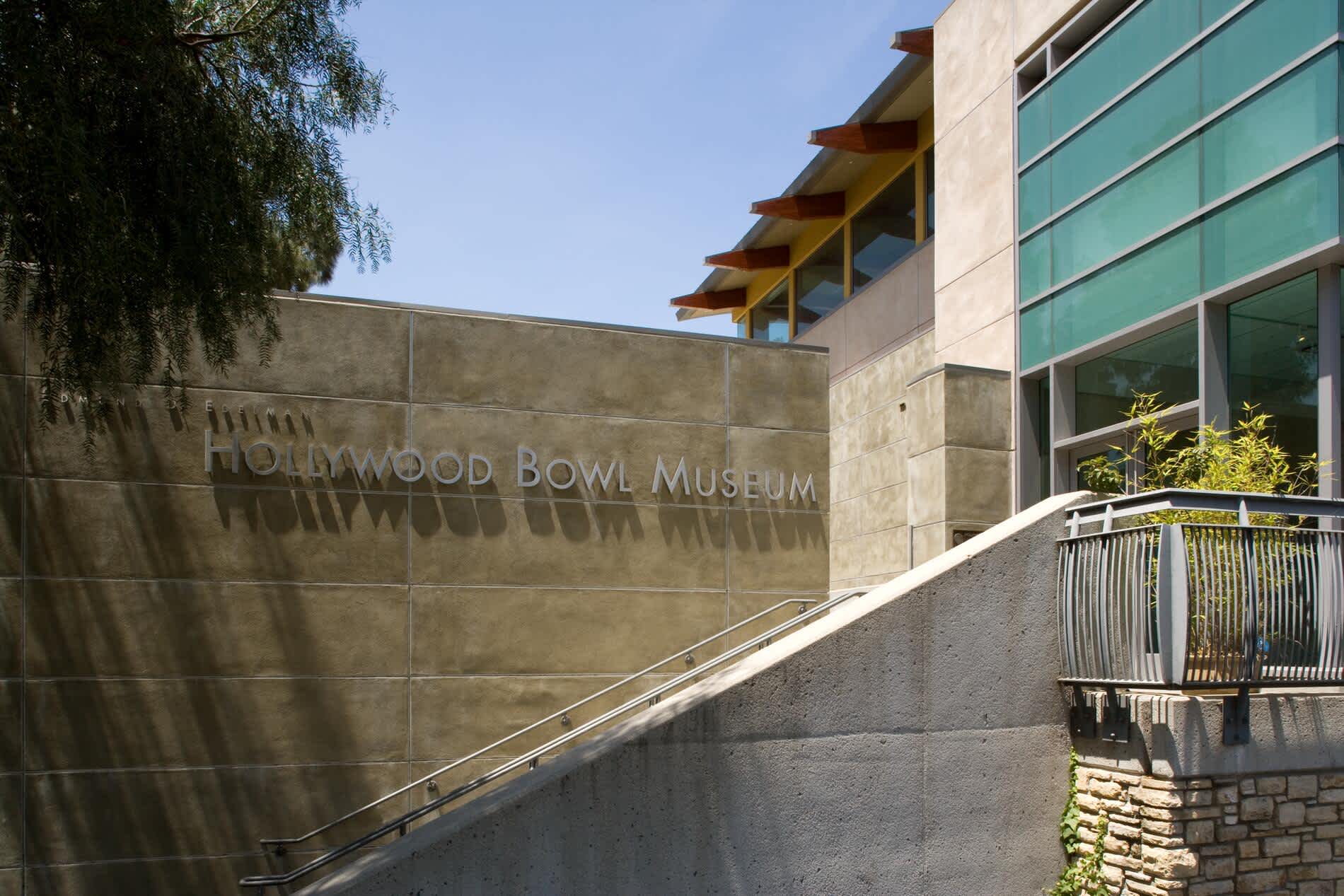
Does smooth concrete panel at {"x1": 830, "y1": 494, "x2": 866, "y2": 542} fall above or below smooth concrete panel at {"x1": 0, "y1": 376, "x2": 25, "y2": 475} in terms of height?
below

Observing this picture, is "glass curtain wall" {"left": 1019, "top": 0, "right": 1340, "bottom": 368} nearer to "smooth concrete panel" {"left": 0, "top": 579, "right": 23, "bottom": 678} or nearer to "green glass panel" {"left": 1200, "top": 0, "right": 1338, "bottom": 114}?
"green glass panel" {"left": 1200, "top": 0, "right": 1338, "bottom": 114}

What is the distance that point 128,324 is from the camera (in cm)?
679

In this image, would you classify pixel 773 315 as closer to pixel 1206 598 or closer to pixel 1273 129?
pixel 1273 129

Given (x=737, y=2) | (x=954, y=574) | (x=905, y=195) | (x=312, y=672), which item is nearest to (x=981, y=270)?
(x=905, y=195)

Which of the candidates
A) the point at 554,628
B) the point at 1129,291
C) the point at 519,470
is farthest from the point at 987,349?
the point at 554,628

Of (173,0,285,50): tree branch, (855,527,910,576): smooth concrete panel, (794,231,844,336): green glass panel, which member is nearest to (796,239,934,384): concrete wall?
(794,231,844,336): green glass panel

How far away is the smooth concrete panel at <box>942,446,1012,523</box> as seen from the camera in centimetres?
1355

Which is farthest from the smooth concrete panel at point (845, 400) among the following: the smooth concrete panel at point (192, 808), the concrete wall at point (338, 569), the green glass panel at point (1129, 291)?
the smooth concrete panel at point (192, 808)

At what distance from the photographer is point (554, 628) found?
424 inches

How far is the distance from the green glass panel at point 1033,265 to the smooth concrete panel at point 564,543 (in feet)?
16.7

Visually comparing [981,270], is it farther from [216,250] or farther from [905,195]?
[216,250]

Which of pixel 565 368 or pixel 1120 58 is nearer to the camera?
pixel 565 368

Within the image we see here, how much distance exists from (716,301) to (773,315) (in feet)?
10.5

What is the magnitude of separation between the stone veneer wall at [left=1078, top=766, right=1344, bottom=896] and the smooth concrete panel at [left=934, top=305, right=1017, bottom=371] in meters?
7.75
